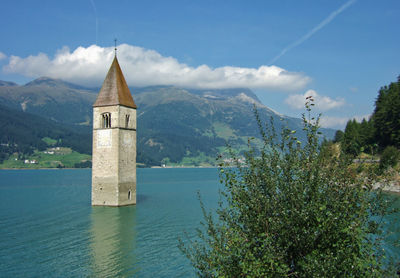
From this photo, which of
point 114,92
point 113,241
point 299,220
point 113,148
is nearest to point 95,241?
point 113,241

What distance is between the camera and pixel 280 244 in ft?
32.1

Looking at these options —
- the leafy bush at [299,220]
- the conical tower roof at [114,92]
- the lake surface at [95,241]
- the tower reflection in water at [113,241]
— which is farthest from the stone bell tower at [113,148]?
the leafy bush at [299,220]

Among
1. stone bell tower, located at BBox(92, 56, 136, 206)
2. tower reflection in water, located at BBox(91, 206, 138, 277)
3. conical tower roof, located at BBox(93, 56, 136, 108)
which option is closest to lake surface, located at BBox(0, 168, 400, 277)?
tower reflection in water, located at BBox(91, 206, 138, 277)

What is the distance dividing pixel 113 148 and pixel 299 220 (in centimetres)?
3660

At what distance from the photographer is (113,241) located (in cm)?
2944

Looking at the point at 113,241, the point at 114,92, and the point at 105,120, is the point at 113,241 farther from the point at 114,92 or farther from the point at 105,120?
the point at 114,92

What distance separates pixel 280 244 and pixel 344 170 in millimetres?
2841

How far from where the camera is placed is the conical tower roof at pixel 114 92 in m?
45.1

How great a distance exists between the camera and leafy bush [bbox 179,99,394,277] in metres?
9.16

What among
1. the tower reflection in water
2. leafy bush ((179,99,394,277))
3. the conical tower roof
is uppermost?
the conical tower roof

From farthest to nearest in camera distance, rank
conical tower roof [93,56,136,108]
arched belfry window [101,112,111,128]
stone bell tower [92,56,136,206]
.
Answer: arched belfry window [101,112,111,128] < conical tower roof [93,56,136,108] < stone bell tower [92,56,136,206]

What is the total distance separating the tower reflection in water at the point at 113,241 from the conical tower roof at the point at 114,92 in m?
12.6

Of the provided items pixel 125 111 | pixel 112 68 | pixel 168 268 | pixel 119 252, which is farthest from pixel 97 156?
pixel 168 268

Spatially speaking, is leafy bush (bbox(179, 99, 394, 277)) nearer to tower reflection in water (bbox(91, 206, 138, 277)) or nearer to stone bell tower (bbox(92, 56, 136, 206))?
tower reflection in water (bbox(91, 206, 138, 277))
